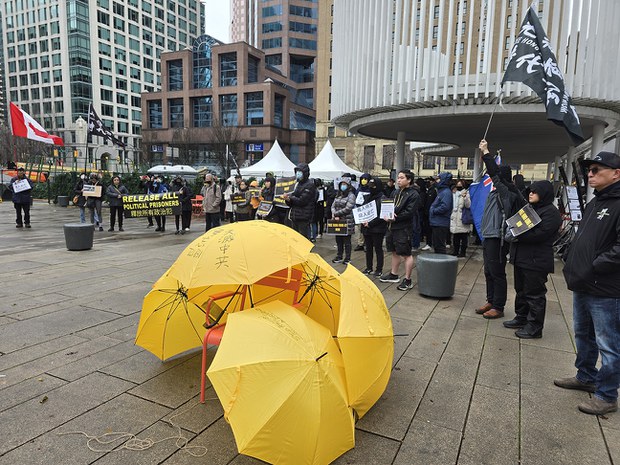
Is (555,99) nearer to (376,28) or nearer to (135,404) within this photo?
(135,404)

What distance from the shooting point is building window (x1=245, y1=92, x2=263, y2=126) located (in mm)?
63656

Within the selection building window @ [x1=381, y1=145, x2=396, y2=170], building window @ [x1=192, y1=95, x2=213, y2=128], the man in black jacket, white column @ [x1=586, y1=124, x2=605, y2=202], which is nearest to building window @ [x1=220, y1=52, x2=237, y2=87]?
building window @ [x1=192, y1=95, x2=213, y2=128]

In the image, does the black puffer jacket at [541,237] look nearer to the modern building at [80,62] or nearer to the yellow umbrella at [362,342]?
the yellow umbrella at [362,342]

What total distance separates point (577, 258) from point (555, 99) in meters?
3.27

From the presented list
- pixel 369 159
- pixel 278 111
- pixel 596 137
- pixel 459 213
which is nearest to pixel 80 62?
pixel 278 111

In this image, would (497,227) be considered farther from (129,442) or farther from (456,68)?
(456,68)

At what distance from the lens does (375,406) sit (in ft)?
11.1

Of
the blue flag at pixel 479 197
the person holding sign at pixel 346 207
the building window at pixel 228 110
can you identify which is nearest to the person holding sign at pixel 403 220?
the blue flag at pixel 479 197

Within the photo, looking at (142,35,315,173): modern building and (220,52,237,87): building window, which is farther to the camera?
(220,52,237,87): building window

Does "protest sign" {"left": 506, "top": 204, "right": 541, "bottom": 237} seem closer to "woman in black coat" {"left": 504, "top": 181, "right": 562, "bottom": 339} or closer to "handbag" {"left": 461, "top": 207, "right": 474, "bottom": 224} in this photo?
"woman in black coat" {"left": 504, "top": 181, "right": 562, "bottom": 339}

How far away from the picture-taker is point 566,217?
37.1ft

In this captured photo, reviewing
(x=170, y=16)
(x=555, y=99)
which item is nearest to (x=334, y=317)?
(x=555, y=99)

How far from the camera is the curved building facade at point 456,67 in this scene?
1050cm

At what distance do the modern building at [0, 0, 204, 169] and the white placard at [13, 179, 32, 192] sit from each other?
235 ft
